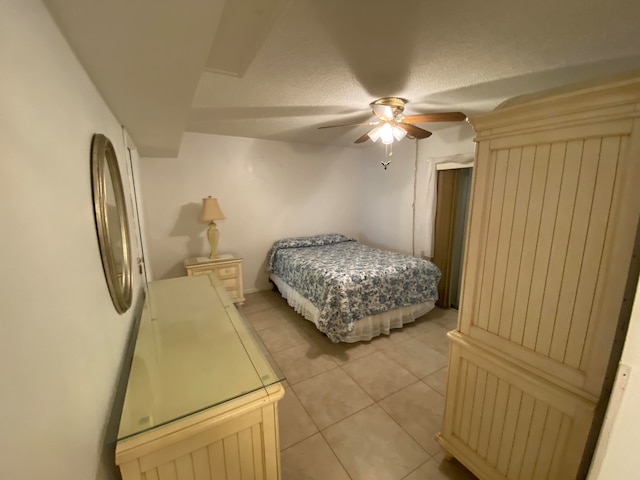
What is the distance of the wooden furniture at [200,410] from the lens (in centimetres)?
79

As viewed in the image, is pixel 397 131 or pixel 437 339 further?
pixel 437 339

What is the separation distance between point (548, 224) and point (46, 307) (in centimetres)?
151

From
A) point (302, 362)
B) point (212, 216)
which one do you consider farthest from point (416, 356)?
point (212, 216)

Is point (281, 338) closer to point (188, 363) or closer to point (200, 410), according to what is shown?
point (188, 363)

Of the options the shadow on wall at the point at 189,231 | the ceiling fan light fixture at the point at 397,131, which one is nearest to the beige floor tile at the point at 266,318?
the shadow on wall at the point at 189,231

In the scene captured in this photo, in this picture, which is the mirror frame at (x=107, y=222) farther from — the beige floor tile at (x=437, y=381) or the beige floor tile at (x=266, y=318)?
the beige floor tile at (x=437, y=381)

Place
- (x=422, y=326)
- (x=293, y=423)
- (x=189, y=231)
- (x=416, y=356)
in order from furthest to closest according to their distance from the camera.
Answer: (x=189, y=231), (x=422, y=326), (x=416, y=356), (x=293, y=423)

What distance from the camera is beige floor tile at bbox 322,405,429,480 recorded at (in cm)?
145

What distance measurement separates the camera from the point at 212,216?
3184mm

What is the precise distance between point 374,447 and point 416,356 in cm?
103

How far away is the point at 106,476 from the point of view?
757mm

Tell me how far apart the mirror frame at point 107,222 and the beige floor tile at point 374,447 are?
1.45 metres

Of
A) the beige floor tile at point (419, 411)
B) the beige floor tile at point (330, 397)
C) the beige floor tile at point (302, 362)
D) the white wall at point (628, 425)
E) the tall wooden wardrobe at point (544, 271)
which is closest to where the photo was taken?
the white wall at point (628, 425)

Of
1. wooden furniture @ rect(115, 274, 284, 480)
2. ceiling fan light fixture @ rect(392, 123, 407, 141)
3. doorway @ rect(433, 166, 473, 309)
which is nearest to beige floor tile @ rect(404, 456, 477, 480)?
wooden furniture @ rect(115, 274, 284, 480)
